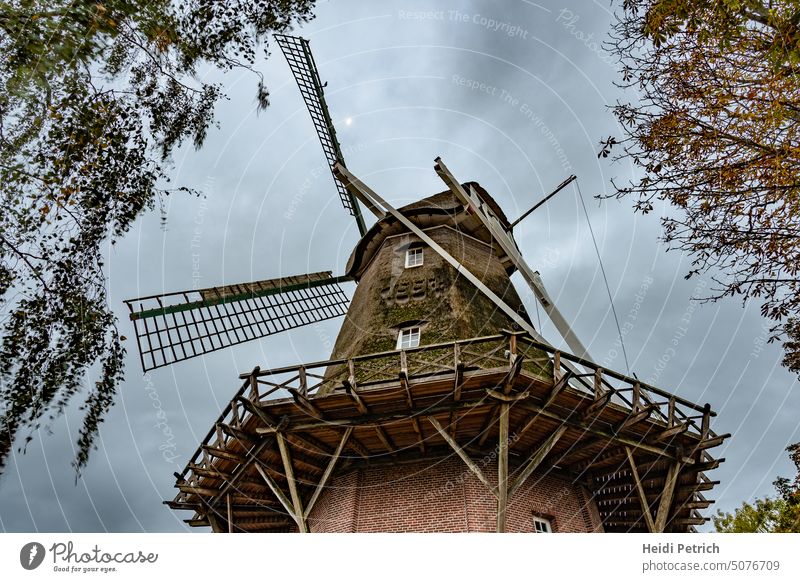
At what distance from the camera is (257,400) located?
8.31m

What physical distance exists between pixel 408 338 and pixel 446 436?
2528 mm

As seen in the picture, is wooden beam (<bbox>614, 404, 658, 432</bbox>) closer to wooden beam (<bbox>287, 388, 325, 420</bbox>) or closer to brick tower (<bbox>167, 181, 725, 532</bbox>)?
brick tower (<bbox>167, 181, 725, 532</bbox>)

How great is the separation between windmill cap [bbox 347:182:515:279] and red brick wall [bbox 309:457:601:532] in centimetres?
671

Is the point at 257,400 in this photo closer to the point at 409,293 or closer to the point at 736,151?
the point at 409,293

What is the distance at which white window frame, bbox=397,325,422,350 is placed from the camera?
32.8 feet

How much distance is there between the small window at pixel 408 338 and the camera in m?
9.99

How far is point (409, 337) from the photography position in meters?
10.2

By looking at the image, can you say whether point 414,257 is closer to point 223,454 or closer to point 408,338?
point 408,338

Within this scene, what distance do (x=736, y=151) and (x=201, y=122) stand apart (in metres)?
6.40

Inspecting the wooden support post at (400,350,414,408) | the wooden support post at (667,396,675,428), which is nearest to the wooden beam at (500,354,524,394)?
the wooden support post at (400,350,414,408)

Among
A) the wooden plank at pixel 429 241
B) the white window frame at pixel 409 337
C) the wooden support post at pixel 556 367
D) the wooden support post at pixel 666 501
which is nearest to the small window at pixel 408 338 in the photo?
the white window frame at pixel 409 337

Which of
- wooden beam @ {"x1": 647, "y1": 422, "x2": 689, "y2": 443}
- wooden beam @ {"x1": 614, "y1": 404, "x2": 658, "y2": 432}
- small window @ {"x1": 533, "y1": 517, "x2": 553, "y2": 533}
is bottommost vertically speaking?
small window @ {"x1": 533, "y1": 517, "x2": 553, "y2": 533}

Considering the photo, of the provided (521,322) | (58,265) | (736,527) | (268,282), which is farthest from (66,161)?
(736,527)

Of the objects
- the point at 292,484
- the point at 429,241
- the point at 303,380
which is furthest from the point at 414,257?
the point at 292,484
